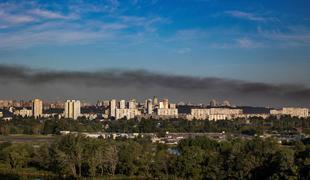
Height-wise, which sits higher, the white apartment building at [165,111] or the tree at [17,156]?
the white apartment building at [165,111]

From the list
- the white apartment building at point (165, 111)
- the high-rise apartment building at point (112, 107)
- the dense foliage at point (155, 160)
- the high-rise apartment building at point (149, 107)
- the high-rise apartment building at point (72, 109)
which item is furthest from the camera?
the high-rise apartment building at point (149, 107)

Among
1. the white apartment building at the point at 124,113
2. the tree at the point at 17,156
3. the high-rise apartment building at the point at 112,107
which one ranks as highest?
the high-rise apartment building at the point at 112,107

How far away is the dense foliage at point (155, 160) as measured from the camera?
22891 mm

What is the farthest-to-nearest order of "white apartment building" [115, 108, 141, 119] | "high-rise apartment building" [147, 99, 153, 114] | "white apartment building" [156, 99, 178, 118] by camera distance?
"high-rise apartment building" [147, 99, 153, 114]
"white apartment building" [156, 99, 178, 118]
"white apartment building" [115, 108, 141, 119]

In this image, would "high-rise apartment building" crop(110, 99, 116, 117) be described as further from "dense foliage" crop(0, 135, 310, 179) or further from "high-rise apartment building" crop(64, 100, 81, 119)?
"dense foliage" crop(0, 135, 310, 179)

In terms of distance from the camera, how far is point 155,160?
90.3 ft

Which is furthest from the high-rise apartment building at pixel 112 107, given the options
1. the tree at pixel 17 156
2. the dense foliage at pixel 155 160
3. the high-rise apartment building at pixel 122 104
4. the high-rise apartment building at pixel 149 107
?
the tree at pixel 17 156

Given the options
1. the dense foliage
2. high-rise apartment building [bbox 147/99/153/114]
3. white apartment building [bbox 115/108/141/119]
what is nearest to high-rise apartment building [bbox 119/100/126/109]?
white apartment building [bbox 115/108/141/119]

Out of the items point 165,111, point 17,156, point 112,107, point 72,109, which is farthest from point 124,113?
point 17,156

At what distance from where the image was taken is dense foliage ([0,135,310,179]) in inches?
901

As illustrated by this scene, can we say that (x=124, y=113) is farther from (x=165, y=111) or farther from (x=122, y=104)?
(x=165, y=111)

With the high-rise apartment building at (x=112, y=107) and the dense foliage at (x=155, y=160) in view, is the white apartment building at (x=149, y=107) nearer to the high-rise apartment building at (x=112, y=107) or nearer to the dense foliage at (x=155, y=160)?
the high-rise apartment building at (x=112, y=107)

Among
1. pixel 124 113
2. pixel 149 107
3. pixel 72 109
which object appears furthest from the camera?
pixel 149 107

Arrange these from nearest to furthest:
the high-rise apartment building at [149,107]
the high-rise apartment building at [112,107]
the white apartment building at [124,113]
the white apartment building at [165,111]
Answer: the white apartment building at [124,113]
the high-rise apartment building at [112,107]
the white apartment building at [165,111]
the high-rise apartment building at [149,107]
